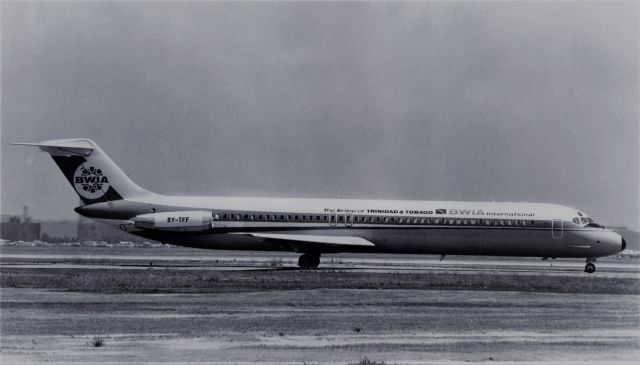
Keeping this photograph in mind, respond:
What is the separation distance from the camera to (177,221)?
34500 millimetres

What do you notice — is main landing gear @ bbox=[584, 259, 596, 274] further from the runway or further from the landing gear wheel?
the runway

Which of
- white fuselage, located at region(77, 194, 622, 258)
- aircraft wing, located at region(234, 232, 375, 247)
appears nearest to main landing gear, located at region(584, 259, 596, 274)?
white fuselage, located at region(77, 194, 622, 258)

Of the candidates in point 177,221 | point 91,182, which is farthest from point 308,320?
point 91,182

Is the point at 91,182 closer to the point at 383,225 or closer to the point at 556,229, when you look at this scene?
the point at 383,225

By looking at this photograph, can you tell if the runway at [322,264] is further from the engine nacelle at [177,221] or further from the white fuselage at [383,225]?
the engine nacelle at [177,221]

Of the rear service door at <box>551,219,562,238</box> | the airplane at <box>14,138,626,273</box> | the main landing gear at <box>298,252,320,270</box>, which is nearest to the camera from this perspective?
the main landing gear at <box>298,252,320,270</box>

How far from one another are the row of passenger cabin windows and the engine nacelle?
59 centimetres

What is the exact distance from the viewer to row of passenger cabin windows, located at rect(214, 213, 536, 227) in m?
34.7

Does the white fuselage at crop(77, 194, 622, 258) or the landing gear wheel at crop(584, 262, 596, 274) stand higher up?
the white fuselage at crop(77, 194, 622, 258)

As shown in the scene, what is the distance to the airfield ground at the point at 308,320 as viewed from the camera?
11.7 meters

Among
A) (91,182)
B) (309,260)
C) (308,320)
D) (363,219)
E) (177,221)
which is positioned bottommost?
(308,320)

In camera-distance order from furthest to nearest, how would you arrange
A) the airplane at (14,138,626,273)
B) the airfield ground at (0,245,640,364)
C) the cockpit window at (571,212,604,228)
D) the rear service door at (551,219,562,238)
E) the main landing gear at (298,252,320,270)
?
1. the cockpit window at (571,212,604,228)
2. the rear service door at (551,219,562,238)
3. the airplane at (14,138,626,273)
4. the main landing gear at (298,252,320,270)
5. the airfield ground at (0,245,640,364)

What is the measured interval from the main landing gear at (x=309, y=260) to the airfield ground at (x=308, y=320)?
850 cm

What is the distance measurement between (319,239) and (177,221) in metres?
6.50
